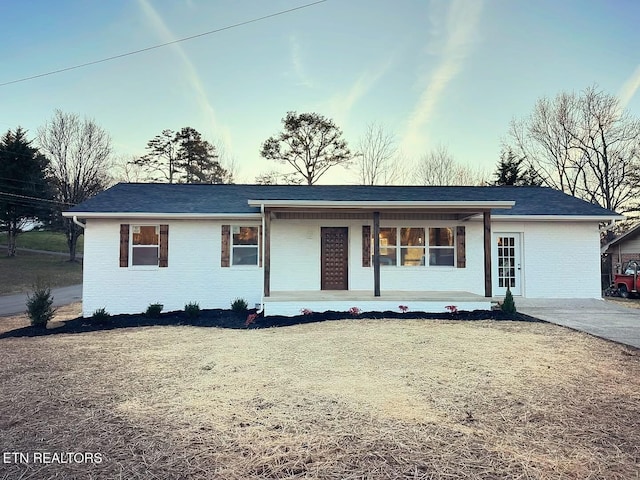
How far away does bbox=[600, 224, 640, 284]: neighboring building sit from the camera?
18066mm

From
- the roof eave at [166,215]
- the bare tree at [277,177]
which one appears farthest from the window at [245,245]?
the bare tree at [277,177]

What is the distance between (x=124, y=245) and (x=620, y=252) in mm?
23242

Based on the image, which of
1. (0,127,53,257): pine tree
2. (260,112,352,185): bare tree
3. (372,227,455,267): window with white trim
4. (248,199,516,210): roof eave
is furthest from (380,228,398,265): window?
(0,127,53,257): pine tree

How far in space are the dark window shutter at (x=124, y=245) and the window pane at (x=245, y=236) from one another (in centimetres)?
304

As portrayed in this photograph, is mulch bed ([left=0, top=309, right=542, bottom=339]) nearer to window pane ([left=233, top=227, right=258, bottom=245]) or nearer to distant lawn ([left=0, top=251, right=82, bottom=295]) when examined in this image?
window pane ([left=233, top=227, right=258, bottom=245])

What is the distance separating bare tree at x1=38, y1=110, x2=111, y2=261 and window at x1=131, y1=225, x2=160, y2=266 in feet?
65.9

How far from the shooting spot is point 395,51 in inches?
523

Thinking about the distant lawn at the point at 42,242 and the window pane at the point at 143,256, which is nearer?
the window pane at the point at 143,256

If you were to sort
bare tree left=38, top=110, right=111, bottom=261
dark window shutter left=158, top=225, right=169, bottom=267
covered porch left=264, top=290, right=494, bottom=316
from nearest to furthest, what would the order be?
covered porch left=264, top=290, right=494, bottom=316, dark window shutter left=158, top=225, right=169, bottom=267, bare tree left=38, top=110, right=111, bottom=261

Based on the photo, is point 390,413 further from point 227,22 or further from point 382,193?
point 227,22

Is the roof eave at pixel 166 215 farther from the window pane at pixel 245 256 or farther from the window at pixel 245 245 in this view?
the window pane at pixel 245 256

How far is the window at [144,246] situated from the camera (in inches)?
419

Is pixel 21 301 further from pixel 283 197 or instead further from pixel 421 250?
pixel 421 250

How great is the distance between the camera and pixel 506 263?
11.7 m
